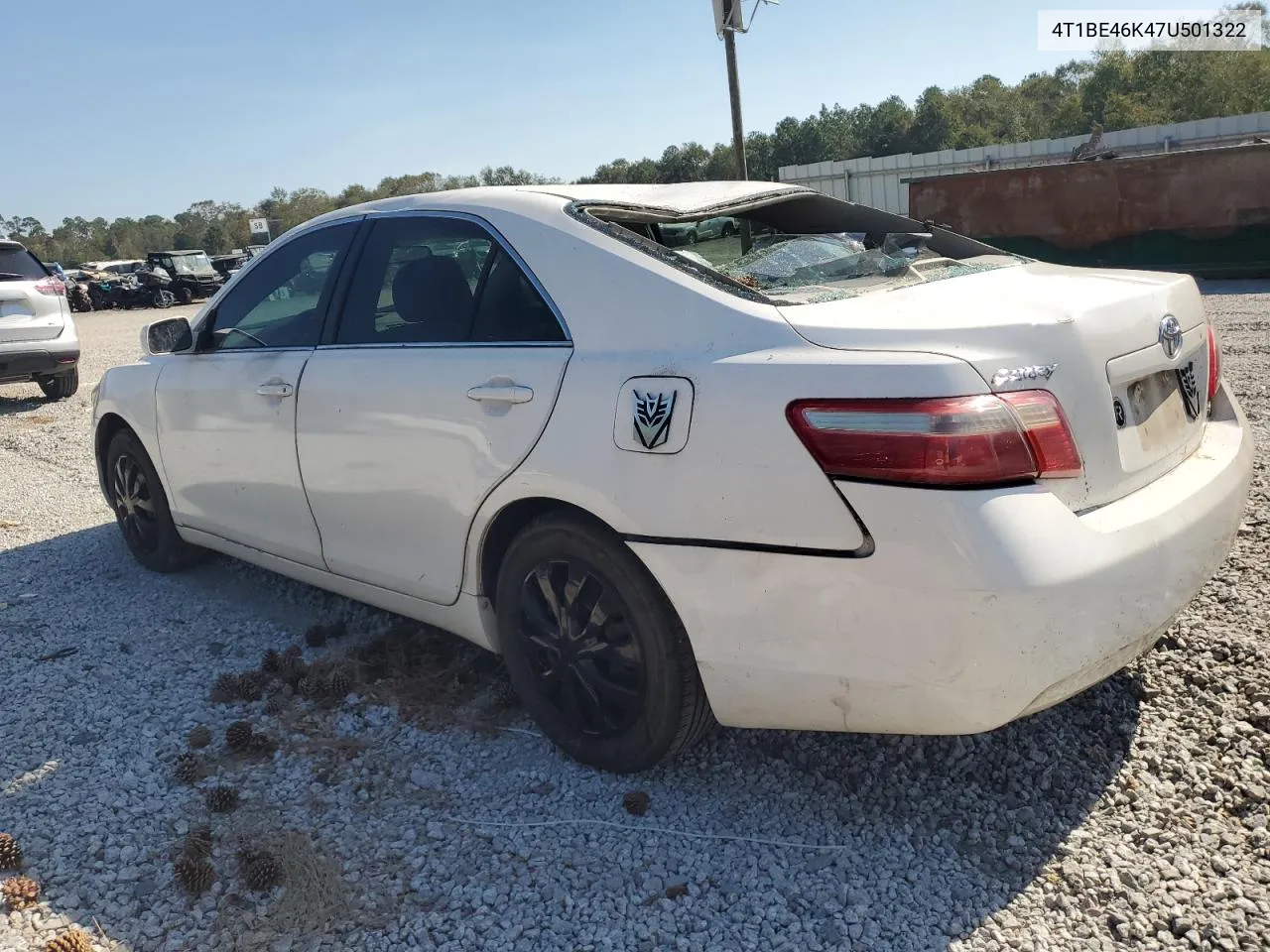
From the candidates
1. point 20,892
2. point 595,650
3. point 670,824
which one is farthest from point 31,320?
point 670,824

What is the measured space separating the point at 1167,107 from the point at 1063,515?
54798 millimetres

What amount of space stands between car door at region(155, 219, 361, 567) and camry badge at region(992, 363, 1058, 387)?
2.42 meters

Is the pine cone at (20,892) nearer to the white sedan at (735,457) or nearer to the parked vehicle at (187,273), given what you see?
the white sedan at (735,457)

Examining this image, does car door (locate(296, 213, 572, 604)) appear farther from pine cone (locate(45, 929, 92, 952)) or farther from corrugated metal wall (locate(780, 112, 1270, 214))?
corrugated metal wall (locate(780, 112, 1270, 214))

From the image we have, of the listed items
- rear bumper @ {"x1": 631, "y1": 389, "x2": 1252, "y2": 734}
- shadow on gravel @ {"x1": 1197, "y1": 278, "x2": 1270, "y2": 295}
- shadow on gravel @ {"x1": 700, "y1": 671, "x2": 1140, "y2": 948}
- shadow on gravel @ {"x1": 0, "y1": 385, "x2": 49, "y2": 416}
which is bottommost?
A: shadow on gravel @ {"x1": 1197, "y1": 278, "x2": 1270, "y2": 295}

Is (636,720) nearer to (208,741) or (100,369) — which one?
(208,741)

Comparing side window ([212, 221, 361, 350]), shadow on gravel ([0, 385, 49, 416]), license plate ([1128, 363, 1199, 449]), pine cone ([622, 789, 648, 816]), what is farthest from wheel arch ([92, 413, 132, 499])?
shadow on gravel ([0, 385, 49, 416])

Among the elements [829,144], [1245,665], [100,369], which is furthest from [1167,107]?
[1245,665]

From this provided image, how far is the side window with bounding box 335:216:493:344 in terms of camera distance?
316 centimetres

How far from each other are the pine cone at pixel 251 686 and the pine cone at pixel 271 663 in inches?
3.2

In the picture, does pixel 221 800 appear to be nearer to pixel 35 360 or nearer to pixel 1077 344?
pixel 1077 344

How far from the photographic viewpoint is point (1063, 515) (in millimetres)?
2172

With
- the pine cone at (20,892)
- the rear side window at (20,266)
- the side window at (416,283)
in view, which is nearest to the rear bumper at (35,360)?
the rear side window at (20,266)

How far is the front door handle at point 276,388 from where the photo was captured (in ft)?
11.8
